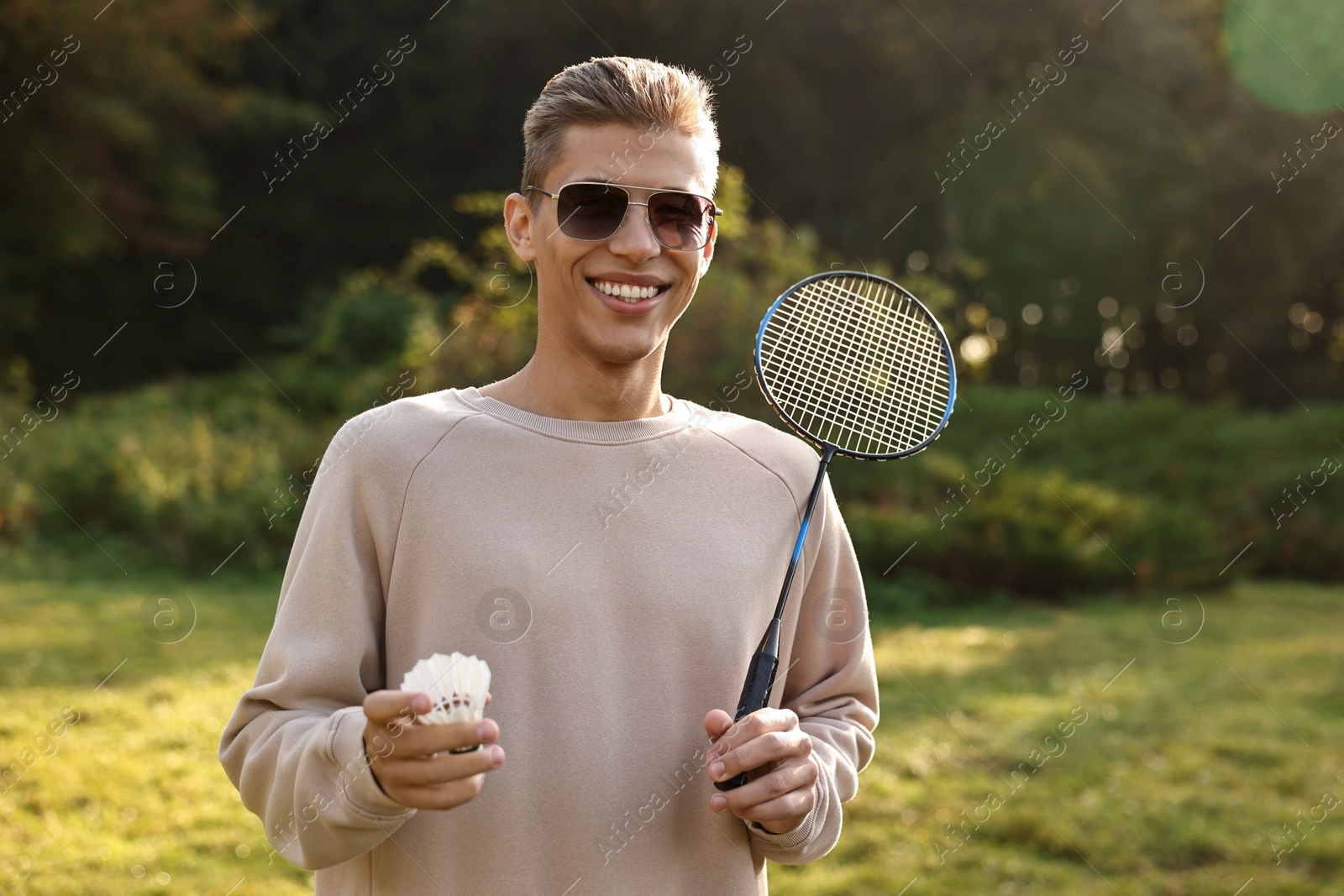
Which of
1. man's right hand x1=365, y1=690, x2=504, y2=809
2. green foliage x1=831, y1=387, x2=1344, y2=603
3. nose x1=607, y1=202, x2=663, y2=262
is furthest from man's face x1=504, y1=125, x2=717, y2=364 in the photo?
green foliage x1=831, y1=387, x2=1344, y2=603

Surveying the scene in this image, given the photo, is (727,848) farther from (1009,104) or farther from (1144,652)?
(1009,104)

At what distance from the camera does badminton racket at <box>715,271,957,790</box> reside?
2.62m

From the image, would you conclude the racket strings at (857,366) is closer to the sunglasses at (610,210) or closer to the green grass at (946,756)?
the sunglasses at (610,210)

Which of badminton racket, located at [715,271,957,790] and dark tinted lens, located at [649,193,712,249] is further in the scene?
badminton racket, located at [715,271,957,790]

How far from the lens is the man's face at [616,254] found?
2.07m

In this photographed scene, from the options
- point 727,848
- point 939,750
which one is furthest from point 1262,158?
point 727,848

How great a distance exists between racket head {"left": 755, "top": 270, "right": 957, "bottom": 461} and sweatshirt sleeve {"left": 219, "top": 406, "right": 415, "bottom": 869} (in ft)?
3.18

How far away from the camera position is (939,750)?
6.77 metres

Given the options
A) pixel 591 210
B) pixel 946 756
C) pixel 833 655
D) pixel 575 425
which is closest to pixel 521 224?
pixel 591 210

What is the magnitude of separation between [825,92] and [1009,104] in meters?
3.40

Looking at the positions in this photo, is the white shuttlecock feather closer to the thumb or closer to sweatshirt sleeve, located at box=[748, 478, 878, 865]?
the thumb

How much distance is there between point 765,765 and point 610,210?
0.97 metres

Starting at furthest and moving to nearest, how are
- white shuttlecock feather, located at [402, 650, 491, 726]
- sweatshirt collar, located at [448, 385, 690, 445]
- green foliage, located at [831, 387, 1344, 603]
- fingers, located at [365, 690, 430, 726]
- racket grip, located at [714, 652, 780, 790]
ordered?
1. green foliage, located at [831, 387, 1344, 603]
2. sweatshirt collar, located at [448, 385, 690, 445]
3. racket grip, located at [714, 652, 780, 790]
4. white shuttlecock feather, located at [402, 650, 491, 726]
5. fingers, located at [365, 690, 430, 726]

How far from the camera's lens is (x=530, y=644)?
1.89m
